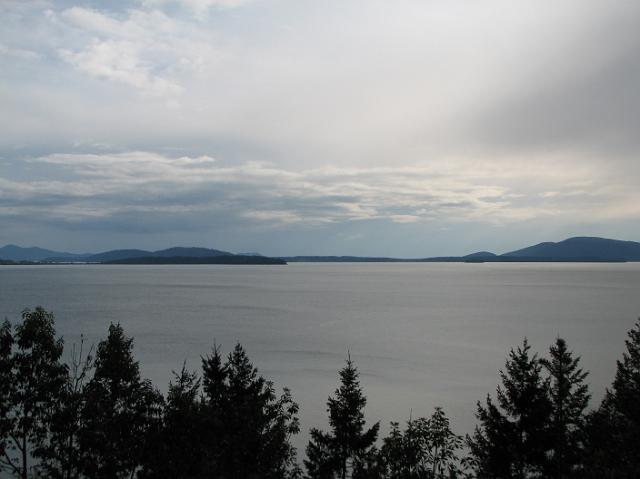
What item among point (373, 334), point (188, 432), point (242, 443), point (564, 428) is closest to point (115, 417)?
point (188, 432)

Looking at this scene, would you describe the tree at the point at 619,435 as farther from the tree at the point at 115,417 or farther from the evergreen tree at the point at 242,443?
the tree at the point at 115,417

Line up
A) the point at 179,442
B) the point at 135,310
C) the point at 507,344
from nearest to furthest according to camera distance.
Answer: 1. the point at 179,442
2. the point at 507,344
3. the point at 135,310

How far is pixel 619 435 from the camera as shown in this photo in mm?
17031

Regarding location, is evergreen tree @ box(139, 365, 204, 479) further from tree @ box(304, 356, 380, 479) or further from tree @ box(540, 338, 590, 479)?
tree @ box(540, 338, 590, 479)

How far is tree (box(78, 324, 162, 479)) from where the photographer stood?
44.8 ft

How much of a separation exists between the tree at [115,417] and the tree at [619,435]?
11643mm

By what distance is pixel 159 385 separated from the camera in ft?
131

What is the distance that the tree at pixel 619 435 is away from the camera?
10.8m

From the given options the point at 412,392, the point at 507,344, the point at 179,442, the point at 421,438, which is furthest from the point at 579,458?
the point at 507,344

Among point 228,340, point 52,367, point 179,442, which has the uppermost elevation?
point 52,367

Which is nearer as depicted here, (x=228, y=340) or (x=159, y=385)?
(x=159, y=385)

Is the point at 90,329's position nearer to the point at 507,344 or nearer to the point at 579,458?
the point at 507,344

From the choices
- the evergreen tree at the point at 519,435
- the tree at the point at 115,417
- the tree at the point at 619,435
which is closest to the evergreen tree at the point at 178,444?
the tree at the point at 115,417

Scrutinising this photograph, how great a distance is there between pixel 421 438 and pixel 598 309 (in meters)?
94.9
